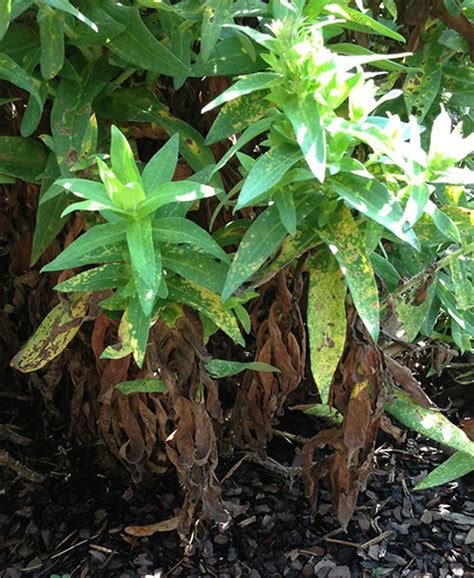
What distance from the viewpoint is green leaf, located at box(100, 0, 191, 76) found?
868mm

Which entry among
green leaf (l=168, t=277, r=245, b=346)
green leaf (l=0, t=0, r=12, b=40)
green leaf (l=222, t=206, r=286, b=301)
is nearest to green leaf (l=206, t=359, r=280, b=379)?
green leaf (l=168, t=277, r=245, b=346)

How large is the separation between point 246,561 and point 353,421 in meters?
0.37

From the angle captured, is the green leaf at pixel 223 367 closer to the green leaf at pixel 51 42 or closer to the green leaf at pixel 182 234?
the green leaf at pixel 182 234

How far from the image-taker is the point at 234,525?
1.34m

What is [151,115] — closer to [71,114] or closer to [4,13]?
[71,114]

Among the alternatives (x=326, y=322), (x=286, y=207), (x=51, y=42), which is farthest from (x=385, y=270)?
(x=51, y=42)

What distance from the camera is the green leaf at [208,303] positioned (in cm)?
91

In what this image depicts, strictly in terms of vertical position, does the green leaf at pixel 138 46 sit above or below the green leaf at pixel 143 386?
above

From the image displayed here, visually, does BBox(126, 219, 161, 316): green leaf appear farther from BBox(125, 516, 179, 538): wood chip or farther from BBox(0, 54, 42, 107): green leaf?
BBox(125, 516, 179, 538): wood chip

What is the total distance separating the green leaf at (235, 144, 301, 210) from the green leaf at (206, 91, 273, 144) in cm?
10

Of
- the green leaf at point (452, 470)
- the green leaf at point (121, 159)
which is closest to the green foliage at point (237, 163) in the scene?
the green leaf at point (121, 159)

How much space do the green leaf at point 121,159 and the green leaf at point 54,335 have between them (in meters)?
0.27

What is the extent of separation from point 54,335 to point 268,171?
424 mm

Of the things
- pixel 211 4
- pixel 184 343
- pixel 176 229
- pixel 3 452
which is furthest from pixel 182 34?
pixel 3 452
